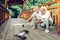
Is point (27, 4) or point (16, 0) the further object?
point (16, 0)

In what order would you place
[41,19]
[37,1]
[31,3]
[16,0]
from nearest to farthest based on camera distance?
[41,19], [37,1], [31,3], [16,0]

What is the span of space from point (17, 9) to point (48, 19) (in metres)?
32.2

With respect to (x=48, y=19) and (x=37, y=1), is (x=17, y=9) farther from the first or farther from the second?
(x=48, y=19)

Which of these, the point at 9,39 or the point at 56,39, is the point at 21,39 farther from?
the point at 56,39

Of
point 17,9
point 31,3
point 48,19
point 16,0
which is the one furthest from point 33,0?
point 48,19

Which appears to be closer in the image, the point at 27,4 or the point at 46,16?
the point at 46,16

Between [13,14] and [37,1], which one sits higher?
[37,1]

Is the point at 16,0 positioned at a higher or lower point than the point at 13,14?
higher

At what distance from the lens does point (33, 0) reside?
80.1 ft

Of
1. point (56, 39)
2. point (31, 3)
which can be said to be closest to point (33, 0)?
point (31, 3)

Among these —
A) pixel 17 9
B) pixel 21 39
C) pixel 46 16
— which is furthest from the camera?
pixel 17 9

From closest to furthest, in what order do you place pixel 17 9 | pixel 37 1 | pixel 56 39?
1. pixel 56 39
2. pixel 37 1
3. pixel 17 9

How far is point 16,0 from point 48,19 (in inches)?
1163

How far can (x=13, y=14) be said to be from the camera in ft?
133
